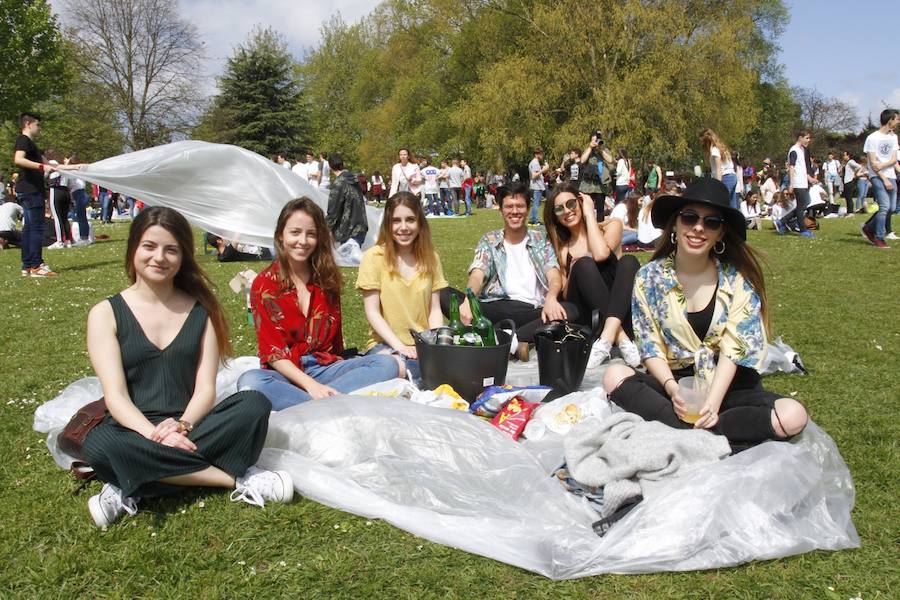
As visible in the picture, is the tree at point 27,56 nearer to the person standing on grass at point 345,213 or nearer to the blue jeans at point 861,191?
the person standing on grass at point 345,213

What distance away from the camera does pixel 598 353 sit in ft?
15.8

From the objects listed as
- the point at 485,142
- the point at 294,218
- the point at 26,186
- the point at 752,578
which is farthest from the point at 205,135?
the point at 752,578

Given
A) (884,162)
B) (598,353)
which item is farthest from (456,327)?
(884,162)

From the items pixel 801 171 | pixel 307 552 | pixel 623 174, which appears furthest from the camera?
pixel 623 174

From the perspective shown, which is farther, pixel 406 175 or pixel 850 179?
pixel 850 179

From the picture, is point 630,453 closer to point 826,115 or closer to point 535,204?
point 535,204

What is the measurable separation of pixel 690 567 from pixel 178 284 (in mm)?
2460

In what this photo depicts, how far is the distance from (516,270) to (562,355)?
1.26 meters

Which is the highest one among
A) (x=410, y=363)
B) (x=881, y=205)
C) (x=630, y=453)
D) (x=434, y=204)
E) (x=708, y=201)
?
(x=434, y=204)

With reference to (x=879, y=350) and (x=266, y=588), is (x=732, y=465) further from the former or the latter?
(x=879, y=350)

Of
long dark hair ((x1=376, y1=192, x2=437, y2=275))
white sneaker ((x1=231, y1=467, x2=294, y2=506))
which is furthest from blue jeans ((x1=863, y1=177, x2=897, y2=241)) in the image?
white sneaker ((x1=231, y1=467, x2=294, y2=506))

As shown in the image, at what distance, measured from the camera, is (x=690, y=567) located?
2496mm

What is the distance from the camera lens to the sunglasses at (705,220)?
11.0 ft

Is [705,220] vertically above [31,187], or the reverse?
[31,187]
